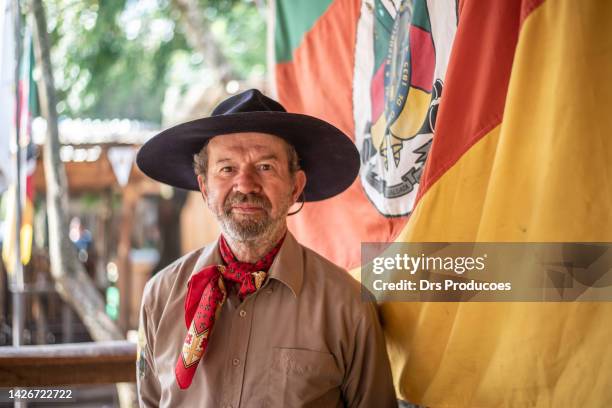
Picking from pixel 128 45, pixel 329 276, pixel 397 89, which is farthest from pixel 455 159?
pixel 128 45

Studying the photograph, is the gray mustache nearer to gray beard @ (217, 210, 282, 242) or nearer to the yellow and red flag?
gray beard @ (217, 210, 282, 242)

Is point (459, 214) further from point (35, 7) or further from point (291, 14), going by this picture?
point (35, 7)

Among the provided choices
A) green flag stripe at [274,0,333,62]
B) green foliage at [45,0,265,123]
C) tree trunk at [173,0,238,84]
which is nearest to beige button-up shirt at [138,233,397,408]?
green flag stripe at [274,0,333,62]

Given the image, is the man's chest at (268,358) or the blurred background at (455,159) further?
the man's chest at (268,358)

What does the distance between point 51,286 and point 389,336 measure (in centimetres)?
738

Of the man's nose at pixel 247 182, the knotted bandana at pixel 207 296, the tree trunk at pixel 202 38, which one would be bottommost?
the knotted bandana at pixel 207 296

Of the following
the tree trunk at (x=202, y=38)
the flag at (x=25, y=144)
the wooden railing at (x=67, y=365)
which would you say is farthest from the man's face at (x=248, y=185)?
the tree trunk at (x=202, y=38)

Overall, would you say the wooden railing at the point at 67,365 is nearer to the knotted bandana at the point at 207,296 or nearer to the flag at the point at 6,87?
the knotted bandana at the point at 207,296

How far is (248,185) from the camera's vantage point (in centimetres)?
171

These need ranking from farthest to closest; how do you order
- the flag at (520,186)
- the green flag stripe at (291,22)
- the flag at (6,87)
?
the flag at (6,87) → the green flag stripe at (291,22) → the flag at (520,186)

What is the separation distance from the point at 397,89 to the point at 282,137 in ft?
1.24

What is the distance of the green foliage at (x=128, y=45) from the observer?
21.3 feet

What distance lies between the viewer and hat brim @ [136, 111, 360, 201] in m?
1.73

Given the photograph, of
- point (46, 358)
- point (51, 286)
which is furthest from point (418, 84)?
point (51, 286)
